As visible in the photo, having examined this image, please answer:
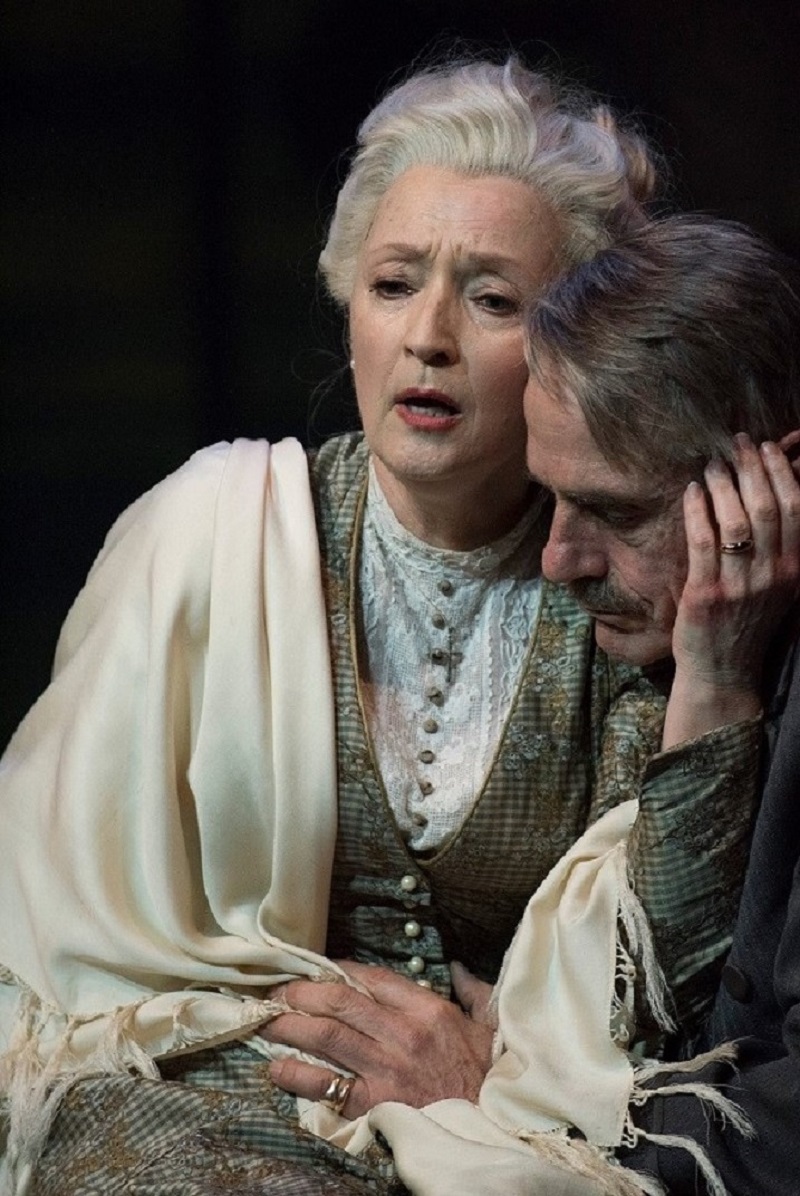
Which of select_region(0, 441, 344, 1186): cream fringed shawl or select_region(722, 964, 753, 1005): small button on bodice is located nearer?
select_region(722, 964, 753, 1005): small button on bodice

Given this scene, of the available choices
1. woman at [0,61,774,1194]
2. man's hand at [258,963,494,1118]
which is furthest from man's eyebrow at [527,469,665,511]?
man's hand at [258,963,494,1118]

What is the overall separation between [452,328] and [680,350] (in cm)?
35

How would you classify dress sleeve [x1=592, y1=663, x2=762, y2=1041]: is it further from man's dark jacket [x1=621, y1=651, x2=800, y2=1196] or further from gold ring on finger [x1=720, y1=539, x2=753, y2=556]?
gold ring on finger [x1=720, y1=539, x2=753, y2=556]

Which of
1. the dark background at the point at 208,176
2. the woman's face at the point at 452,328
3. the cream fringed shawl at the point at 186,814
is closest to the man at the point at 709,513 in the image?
the woman's face at the point at 452,328

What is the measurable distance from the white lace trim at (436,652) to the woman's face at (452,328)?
123mm

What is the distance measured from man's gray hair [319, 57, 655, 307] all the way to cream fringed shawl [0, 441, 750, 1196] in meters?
0.42

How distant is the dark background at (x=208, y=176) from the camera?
307cm

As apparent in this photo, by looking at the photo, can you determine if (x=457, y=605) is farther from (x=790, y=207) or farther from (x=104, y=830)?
(x=790, y=207)

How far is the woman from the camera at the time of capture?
233 centimetres

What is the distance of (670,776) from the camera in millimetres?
2143

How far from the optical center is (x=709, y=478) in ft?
6.89

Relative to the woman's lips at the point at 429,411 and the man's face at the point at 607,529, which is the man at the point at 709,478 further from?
the woman's lips at the point at 429,411

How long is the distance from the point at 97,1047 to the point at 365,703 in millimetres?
550

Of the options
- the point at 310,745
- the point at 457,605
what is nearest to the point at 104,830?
the point at 310,745
